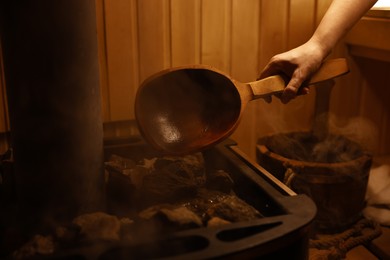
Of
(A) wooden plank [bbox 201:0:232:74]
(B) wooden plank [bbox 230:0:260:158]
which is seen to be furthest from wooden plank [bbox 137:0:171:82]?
(B) wooden plank [bbox 230:0:260:158]

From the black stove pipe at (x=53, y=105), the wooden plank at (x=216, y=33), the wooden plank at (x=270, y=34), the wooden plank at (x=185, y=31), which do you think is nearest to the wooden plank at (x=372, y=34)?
the wooden plank at (x=270, y=34)

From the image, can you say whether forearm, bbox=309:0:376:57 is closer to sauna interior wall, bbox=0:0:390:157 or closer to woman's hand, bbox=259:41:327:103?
woman's hand, bbox=259:41:327:103

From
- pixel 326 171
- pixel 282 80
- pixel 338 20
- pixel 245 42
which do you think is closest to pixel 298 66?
pixel 282 80

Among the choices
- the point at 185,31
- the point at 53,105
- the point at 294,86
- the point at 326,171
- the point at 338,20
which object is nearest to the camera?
the point at 53,105

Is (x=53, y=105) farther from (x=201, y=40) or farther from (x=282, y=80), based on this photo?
(x=201, y=40)

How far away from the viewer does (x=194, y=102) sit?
133 centimetres

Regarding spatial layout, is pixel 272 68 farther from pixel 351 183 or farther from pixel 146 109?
pixel 351 183

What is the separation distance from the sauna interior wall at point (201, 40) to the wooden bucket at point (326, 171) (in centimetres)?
24

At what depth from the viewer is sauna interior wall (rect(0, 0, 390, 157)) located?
1.70 m

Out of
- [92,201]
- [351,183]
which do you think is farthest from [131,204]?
[351,183]

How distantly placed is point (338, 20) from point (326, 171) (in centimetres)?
55

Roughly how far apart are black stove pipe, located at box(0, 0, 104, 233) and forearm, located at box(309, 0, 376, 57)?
66 centimetres

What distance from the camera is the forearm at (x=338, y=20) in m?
1.34

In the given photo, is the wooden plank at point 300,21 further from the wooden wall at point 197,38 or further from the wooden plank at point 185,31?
the wooden plank at point 185,31
